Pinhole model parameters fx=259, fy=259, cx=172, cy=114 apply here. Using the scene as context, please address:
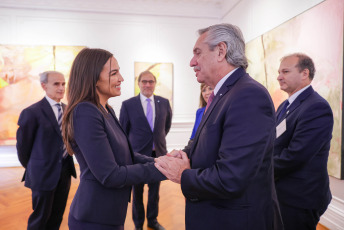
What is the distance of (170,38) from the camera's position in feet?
23.3

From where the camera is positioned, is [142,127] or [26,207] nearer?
[142,127]

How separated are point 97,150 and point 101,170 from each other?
0.11 meters

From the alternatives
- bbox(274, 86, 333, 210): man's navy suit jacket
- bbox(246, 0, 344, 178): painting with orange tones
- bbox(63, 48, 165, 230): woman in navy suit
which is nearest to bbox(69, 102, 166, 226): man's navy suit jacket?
bbox(63, 48, 165, 230): woman in navy suit

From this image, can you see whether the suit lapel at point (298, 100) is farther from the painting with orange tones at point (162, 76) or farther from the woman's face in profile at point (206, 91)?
the painting with orange tones at point (162, 76)

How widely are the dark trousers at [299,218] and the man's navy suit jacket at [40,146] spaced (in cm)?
207

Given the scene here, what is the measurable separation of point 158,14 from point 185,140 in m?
3.53

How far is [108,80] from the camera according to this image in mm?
1623

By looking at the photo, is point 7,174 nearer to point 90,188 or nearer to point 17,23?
point 17,23

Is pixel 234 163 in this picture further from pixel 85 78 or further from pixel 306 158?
pixel 306 158

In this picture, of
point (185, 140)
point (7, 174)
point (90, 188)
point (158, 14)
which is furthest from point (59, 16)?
point (90, 188)

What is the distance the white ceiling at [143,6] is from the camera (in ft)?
21.2

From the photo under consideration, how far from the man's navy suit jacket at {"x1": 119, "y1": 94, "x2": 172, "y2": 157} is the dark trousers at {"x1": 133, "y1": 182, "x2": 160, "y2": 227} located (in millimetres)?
497

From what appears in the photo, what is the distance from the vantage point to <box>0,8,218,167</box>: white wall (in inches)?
255

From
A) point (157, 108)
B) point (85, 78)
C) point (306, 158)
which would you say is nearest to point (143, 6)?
point (157, 108)
